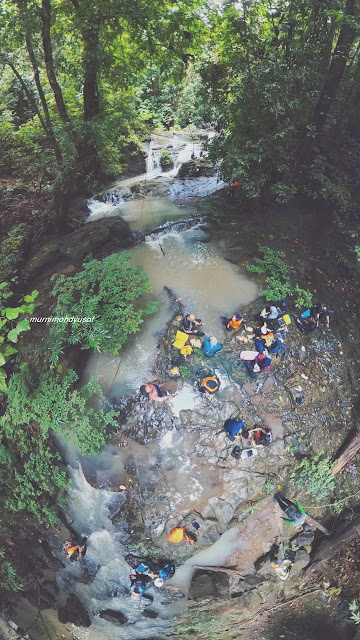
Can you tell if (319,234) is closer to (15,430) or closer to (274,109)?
(274,109)

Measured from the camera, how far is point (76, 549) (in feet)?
17.6

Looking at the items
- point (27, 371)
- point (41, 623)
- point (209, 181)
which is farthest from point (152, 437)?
point (209, 181)

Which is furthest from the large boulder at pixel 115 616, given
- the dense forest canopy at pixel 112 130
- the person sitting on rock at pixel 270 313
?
the person sitting on rock at pixel 270 313

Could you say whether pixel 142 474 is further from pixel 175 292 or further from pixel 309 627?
pixel 309 627

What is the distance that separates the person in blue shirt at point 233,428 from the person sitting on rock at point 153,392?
0.94m

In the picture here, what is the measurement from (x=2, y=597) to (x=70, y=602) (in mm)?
1374

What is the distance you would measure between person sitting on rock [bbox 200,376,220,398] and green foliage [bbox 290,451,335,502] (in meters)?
1.71

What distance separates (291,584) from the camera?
6.01 m

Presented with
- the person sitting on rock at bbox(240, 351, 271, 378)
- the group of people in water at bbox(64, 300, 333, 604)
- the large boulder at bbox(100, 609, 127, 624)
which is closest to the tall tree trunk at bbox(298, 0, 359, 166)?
the group of people in water at bbox(64, 300, 333, 604)

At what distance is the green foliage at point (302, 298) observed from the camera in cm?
621

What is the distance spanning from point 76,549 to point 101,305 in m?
3.55

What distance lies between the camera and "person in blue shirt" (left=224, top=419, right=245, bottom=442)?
5.22 metres

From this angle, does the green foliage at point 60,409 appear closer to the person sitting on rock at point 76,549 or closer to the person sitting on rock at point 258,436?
the person sitting on rock at point 76,549

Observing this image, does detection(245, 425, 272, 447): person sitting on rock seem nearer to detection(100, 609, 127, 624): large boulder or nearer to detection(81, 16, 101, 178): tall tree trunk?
detection(100, 609, 127, 624): large boulder
